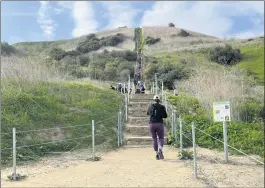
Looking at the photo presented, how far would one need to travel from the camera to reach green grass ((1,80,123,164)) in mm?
11371

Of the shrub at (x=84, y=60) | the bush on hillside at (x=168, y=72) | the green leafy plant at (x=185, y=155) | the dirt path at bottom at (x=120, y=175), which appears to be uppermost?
the shrub at (x=84, y=60)

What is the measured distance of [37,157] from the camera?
1035cm

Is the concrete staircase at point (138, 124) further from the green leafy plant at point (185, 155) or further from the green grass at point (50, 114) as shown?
the green leafy plant at point (185, 155)

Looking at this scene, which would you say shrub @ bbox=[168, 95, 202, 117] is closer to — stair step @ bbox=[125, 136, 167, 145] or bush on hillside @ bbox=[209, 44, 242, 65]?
stair step @ bbox=[125, 136, 167, 145]

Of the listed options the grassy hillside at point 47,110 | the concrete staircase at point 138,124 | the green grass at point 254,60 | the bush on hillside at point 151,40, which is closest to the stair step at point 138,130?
the concrete staircase at point 138,124

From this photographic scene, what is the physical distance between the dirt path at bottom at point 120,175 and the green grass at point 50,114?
1740 millimetres

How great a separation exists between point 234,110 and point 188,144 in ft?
9.92

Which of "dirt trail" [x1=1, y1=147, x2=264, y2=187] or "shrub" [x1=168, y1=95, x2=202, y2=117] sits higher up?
"shrub" [x1=168, y1=95, x2=202, y2=117]

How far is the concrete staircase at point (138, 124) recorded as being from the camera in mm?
13594

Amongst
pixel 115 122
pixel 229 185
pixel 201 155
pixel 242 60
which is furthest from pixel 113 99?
pixel 242 60

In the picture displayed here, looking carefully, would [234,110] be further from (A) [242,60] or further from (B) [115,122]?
(A) [242,60]

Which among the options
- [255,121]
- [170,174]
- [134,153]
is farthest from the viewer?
[255,121]

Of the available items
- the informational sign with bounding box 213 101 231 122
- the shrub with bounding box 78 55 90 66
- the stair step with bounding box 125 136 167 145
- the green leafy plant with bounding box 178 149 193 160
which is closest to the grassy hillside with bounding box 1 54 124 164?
the stair step with bounding box 125 136 167 145

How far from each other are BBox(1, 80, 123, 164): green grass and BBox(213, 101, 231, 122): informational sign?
4.36m
